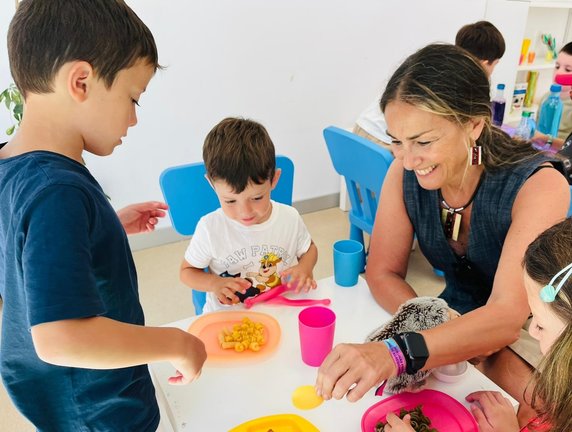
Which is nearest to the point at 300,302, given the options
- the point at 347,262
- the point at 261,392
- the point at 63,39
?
the point at 347,262

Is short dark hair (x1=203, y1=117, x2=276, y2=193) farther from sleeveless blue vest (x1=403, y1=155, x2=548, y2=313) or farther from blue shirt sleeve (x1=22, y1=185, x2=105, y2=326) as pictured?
blue shirt sleeve (x1=22, y1=185, x2=105, y2=326)

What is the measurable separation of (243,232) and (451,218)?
59cm

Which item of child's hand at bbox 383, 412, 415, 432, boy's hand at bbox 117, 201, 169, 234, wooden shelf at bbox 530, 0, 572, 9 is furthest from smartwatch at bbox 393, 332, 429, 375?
wooden shelf at bbox 530, 0, 572, 9

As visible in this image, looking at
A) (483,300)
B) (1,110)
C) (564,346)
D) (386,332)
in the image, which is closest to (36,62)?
(386,332)

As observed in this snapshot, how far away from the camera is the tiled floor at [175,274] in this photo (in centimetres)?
239

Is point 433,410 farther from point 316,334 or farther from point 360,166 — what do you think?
point 360,166

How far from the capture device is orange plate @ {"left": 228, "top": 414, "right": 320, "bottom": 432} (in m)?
0.79

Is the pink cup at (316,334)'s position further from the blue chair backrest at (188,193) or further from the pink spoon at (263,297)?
the blue chair backrest at (188,193)

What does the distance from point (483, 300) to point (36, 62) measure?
124cm

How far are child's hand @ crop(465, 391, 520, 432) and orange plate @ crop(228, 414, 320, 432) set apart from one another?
287 millimetres

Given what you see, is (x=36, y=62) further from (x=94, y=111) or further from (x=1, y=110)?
(x=1, y=110)

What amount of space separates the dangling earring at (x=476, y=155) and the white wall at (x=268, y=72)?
1.94 metres

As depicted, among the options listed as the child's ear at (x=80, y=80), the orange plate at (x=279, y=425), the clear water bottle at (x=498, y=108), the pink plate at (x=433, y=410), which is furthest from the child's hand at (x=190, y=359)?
the clear water bottle at (x=498, y=108)

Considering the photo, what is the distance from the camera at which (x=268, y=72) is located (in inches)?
116
